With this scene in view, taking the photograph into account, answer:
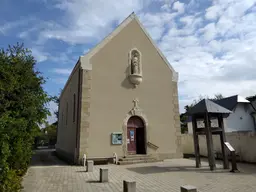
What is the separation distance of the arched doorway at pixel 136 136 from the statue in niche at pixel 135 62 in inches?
134

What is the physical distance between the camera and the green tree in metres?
4.45

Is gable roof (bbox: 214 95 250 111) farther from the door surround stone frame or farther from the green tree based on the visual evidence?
the green tree

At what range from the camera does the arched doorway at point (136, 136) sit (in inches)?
555

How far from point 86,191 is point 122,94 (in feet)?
28.6

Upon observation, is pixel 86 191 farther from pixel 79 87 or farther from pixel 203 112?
pixel 79 87

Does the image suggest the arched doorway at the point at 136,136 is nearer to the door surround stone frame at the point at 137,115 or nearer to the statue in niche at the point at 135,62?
the door surround stone frame at the point at 137,115

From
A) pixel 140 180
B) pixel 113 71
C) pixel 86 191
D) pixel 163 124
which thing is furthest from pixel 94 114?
pixel 86 191

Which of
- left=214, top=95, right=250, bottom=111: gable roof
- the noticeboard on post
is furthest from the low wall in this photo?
left=214, top=95, right=250, bottom=111: gable roof

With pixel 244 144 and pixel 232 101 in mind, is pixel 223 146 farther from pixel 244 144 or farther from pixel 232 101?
pixel 232 101

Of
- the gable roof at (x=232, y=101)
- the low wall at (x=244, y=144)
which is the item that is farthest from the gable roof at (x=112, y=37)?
the gable roof at (x=232, y=101)

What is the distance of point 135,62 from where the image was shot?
49.6ft

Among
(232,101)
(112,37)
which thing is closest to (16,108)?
(112,37)

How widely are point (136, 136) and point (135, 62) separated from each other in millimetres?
5379

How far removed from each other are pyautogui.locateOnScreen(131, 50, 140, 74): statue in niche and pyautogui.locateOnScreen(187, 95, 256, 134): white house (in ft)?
46.5
